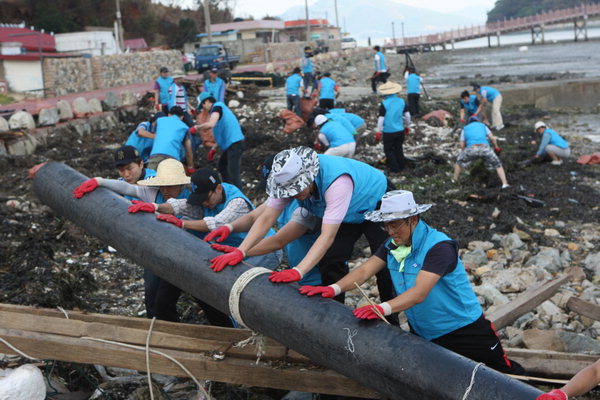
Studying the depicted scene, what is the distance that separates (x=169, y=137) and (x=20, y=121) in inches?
303

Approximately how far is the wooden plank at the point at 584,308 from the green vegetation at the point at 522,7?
12771 centimetres

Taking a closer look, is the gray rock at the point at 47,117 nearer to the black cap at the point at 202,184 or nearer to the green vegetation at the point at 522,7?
the black cap at the point at 202,184

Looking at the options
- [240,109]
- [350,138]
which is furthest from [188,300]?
[240,109]

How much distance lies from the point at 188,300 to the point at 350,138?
382 cm

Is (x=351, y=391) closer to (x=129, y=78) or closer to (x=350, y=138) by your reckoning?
(x=350, y=138)

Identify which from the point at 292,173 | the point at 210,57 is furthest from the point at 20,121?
the point at 210,57

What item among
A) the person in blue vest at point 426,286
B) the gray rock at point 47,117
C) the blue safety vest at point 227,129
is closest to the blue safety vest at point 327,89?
the gray rock at point 47,117

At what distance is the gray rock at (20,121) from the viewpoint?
13998 millimetres

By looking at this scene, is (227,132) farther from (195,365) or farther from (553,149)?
(553,149)

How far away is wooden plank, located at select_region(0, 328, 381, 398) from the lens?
356 cm

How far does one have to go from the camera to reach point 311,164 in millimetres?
3863

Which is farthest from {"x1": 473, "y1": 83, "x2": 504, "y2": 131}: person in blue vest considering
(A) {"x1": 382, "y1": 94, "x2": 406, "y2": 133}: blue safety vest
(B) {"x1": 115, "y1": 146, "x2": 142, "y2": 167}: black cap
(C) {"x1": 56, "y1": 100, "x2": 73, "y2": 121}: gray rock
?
(B) {"x1": 115, "y1": 146, "x2": 142, "y2": 167}: black cap

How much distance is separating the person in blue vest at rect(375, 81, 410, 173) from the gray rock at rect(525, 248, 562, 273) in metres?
4.38

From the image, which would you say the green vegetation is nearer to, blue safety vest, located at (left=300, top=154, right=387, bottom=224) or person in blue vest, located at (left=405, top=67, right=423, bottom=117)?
person in blue vest, located at (left=405, top=67, right=423, bottom=117)
